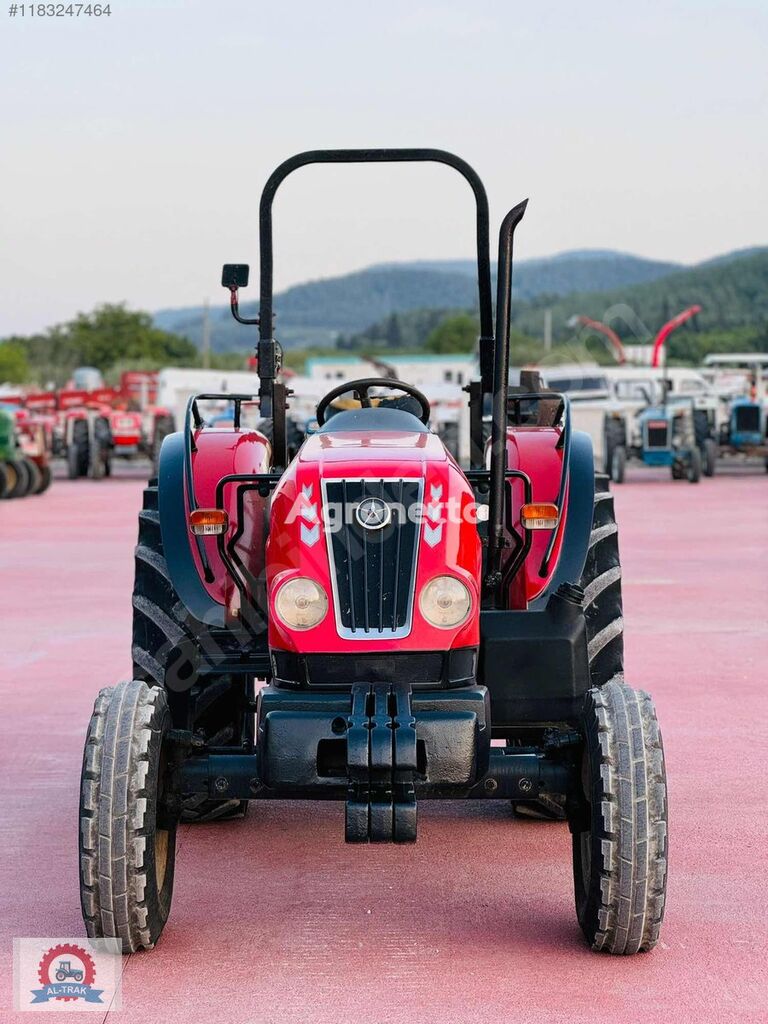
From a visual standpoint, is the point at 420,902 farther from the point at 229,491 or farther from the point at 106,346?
the point at 106,346

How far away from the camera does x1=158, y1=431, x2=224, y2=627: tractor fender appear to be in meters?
6.32

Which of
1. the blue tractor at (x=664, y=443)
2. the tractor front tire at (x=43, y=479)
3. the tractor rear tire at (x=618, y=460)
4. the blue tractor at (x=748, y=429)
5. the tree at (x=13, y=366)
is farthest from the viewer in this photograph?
the tree at (x=13, y=366)

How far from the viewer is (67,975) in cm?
496

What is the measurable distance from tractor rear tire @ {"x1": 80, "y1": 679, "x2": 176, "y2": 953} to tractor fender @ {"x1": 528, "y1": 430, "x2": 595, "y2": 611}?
66.2 inches

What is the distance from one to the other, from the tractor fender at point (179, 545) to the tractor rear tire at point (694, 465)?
79.3ft

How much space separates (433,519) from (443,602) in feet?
0.81

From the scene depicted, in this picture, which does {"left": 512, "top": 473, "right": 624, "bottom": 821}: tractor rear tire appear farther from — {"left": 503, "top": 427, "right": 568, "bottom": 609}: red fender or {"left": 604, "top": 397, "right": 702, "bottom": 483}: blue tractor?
{"left": 604, "top": 397, "right": 702, "bottom": 483}: blue tractor

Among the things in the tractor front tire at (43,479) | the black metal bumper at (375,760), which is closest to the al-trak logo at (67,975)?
the black metal bumper at (375,760)

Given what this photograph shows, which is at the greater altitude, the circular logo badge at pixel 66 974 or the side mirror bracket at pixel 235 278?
the side mirror bracket at pixel 235 278

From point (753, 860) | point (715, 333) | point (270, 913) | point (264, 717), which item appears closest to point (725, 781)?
point (753, 860)

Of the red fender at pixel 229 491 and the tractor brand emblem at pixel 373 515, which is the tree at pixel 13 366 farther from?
the tractor brand emblem at pixel 373 515

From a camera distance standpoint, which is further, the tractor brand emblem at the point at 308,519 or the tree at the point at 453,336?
the tree at the point at 453,336

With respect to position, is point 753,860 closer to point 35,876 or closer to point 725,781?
point 725,781

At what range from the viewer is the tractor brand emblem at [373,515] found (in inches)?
204
